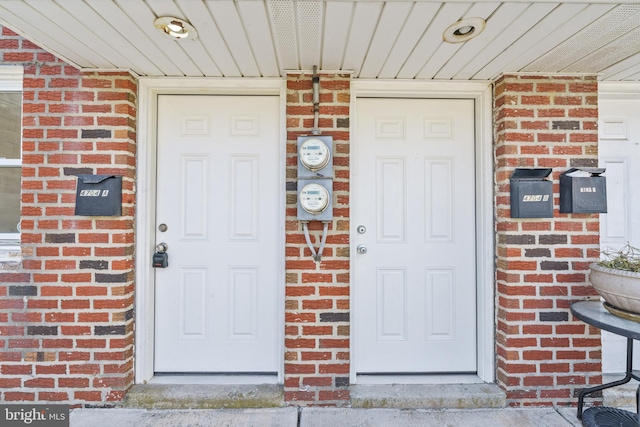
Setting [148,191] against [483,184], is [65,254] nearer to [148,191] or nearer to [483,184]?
[148,191]

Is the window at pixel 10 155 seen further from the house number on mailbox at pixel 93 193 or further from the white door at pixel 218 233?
the white door at pixel 218 233

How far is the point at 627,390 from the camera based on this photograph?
7.00 ft

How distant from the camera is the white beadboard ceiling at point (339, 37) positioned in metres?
1.50

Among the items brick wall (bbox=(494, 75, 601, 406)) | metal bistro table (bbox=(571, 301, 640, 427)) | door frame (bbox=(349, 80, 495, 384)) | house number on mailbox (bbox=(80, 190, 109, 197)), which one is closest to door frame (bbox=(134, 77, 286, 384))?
house number on mailbox (bbox=(80, 190, 109, 197))

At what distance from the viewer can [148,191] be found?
2246 millimetres

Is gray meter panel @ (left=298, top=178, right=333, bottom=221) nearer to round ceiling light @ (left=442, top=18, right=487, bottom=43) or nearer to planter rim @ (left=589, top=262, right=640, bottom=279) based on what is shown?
round ceiling light @ (left=442, top=18, right=487, bottom=43)

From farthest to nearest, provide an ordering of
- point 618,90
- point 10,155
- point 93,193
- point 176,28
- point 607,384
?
point 618,90 → point 10,155 → point 93,193 → point 607,384 → point 176,28

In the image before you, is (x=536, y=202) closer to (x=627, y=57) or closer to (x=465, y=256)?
(x=465, y=256)

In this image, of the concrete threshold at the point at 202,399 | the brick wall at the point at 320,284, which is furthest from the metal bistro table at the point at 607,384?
the concrete threshold at the point at 202,399

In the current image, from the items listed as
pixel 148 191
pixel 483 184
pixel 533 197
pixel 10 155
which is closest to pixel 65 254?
pixel 148 191

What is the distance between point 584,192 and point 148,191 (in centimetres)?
278

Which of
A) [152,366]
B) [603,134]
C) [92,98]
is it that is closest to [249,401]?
[152,366]

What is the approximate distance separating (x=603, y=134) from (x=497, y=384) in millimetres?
1848

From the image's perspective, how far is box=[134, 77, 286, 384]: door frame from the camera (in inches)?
87.3
